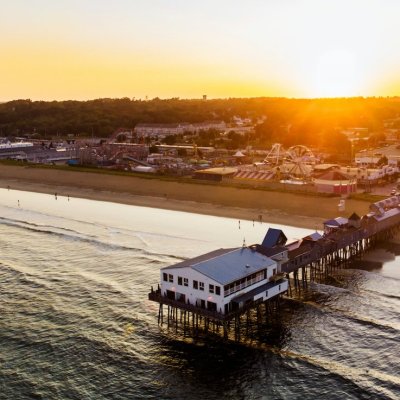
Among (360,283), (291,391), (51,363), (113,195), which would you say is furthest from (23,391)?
(113,195)

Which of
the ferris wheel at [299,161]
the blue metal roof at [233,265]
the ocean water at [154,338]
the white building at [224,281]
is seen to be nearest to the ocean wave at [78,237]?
the ocean water at [154,338]

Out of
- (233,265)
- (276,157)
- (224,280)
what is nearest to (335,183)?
(276,157)

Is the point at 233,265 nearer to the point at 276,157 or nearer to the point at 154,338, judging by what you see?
the point at 154,338

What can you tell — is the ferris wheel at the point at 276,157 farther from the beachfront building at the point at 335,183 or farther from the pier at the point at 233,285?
the pier at the point at 233,285

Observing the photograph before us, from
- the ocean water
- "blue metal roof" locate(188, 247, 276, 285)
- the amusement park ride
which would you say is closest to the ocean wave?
the ocean water

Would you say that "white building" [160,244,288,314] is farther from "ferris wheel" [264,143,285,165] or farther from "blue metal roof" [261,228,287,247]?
"ferris wheel" [264,143,285,165]

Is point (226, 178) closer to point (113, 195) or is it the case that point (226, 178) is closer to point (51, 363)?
point (113, 195)
